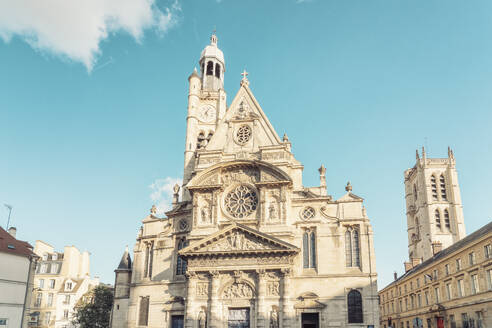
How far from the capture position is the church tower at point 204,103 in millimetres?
40406

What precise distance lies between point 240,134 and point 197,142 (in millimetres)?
7558

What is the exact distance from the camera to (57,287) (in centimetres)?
4894

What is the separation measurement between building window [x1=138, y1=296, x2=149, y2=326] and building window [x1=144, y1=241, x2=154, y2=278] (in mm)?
1952

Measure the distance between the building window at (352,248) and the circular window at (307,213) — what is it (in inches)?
111

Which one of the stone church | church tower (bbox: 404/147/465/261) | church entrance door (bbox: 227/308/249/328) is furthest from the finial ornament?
church tower (bbox: 404/147/465/261)

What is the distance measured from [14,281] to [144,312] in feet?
30.8

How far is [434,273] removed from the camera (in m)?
39.1

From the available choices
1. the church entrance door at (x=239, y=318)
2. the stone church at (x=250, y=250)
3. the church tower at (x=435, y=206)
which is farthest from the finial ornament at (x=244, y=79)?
the church tower at (x=435, y=206)

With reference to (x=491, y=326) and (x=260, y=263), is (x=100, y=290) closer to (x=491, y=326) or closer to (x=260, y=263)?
(x=260, y=263)

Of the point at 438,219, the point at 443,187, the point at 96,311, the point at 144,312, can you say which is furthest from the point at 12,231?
the point at 443,187

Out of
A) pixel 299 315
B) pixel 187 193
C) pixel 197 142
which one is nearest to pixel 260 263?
pixel 299 315

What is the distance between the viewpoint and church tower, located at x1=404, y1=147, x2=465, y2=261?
70500 mm

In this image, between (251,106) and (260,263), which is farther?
(251,106)

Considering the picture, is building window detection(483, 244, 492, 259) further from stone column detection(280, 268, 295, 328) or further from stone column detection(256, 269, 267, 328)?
stone column detection(256, 269, 267, 328)
